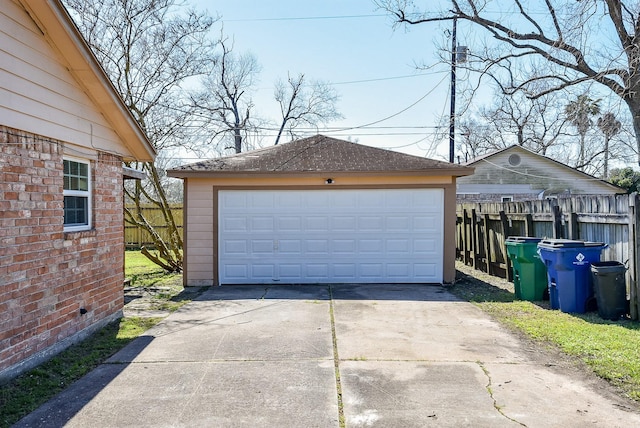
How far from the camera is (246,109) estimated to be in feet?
95.9

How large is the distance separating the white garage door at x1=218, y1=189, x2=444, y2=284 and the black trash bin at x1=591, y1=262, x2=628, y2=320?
3897 millimetres

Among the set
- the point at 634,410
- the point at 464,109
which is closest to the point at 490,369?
the point at 634,410

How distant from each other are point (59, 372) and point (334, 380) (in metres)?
2.86

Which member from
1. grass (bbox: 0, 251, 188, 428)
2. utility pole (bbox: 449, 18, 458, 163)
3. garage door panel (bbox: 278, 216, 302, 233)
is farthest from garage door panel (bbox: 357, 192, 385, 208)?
utility pole (bbox: 449, 18, 458, 163)

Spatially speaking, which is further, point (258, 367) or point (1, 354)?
point (258, 367)

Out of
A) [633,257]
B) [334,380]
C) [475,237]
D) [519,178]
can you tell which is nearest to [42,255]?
[334,380]

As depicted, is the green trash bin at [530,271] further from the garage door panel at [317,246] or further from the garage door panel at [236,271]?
the garage door panel at [236,271]

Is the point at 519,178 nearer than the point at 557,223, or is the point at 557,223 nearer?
the point at 557,223

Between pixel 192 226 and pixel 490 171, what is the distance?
18.6 metres

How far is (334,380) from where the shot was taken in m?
4.39

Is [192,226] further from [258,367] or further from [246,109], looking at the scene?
[246,109]

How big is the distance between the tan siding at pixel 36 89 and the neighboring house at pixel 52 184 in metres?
0.01

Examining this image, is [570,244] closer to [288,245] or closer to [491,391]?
[491,391]

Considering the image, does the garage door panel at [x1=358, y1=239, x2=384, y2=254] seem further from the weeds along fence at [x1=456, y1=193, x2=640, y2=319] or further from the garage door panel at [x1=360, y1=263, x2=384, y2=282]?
the weeds along fence at [x1=456, y1=193, x2=640, y2=319]
